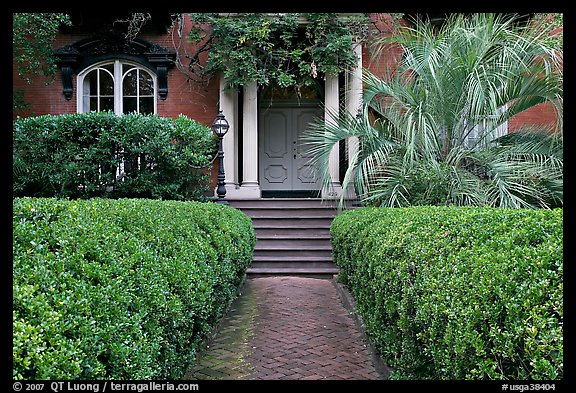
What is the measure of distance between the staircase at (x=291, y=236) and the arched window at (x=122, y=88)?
3765 mm

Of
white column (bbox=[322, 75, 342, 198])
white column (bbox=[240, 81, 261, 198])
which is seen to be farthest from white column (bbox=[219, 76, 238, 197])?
white column (bbox=[322, 75, 342, 198])

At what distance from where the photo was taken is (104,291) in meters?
2.29

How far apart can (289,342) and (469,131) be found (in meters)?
4.55

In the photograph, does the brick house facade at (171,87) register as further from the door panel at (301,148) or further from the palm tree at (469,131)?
the palm tree at (469,131)

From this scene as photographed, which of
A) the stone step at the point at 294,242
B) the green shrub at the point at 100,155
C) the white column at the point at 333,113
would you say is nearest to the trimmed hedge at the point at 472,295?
the stone step at the point at 294,242

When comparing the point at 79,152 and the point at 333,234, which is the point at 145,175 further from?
the point at 333,234

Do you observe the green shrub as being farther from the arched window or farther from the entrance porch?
the arched window

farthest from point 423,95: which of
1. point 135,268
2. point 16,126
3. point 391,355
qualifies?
point 16,126

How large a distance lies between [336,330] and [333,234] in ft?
8.70

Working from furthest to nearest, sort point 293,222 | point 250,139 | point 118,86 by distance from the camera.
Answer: point 118,86, point 250,139, point 293,222

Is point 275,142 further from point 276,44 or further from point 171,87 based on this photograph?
point 171,87

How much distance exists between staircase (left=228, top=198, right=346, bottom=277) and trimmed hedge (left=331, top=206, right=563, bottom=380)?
5.12m

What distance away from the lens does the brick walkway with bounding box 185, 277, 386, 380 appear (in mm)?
4438

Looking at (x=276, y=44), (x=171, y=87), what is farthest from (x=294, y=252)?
(x=171, y=87)
